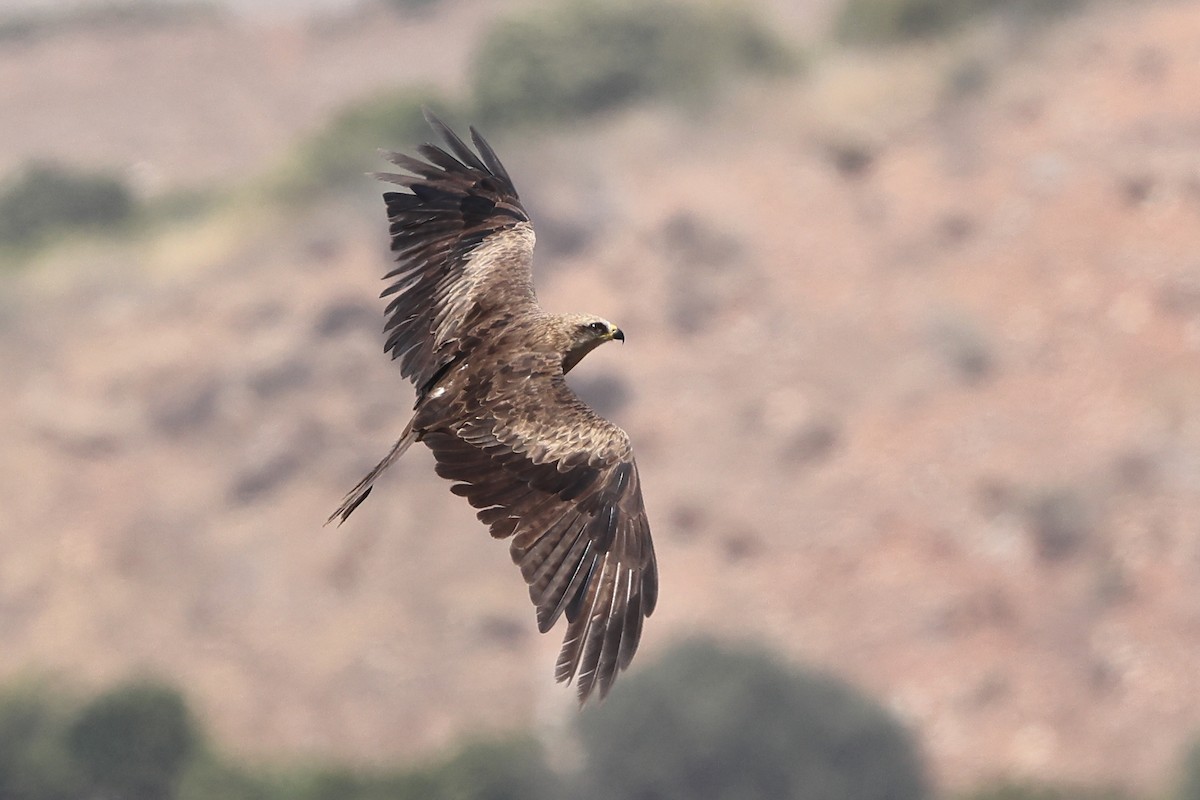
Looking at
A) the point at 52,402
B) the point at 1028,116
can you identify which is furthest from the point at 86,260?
the point at 1028,116

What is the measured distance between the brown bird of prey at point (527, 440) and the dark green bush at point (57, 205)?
83.6 meters

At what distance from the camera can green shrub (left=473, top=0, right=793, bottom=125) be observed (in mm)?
90250

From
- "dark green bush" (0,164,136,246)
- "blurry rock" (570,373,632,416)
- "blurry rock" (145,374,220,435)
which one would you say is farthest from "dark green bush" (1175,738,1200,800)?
"dark green bush" (0,164,136,246)

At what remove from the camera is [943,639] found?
5959cm

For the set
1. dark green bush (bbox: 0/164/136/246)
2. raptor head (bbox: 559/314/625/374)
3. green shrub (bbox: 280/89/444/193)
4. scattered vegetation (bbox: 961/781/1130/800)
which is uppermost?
green shrub (bbox: 280/89/444/193)

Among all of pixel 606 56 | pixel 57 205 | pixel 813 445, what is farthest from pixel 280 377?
pixel 606 56

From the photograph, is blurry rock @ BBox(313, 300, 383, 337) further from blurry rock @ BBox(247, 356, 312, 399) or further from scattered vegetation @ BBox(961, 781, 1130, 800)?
scattered vegetation @ BBox(961, 781, 1130, 800)

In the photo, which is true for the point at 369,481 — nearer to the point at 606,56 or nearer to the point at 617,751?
the point at 617,751

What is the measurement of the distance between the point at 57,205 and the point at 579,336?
3463 inches

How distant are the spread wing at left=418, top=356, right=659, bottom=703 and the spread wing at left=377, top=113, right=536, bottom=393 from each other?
1449 millimetres

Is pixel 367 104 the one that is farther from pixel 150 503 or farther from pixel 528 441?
pixel 528 441

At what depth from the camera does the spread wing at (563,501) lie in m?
13.1

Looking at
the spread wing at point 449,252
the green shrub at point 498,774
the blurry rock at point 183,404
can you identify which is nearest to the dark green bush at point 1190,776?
the green shrub at point 498,774

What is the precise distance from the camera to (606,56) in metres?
97.1
